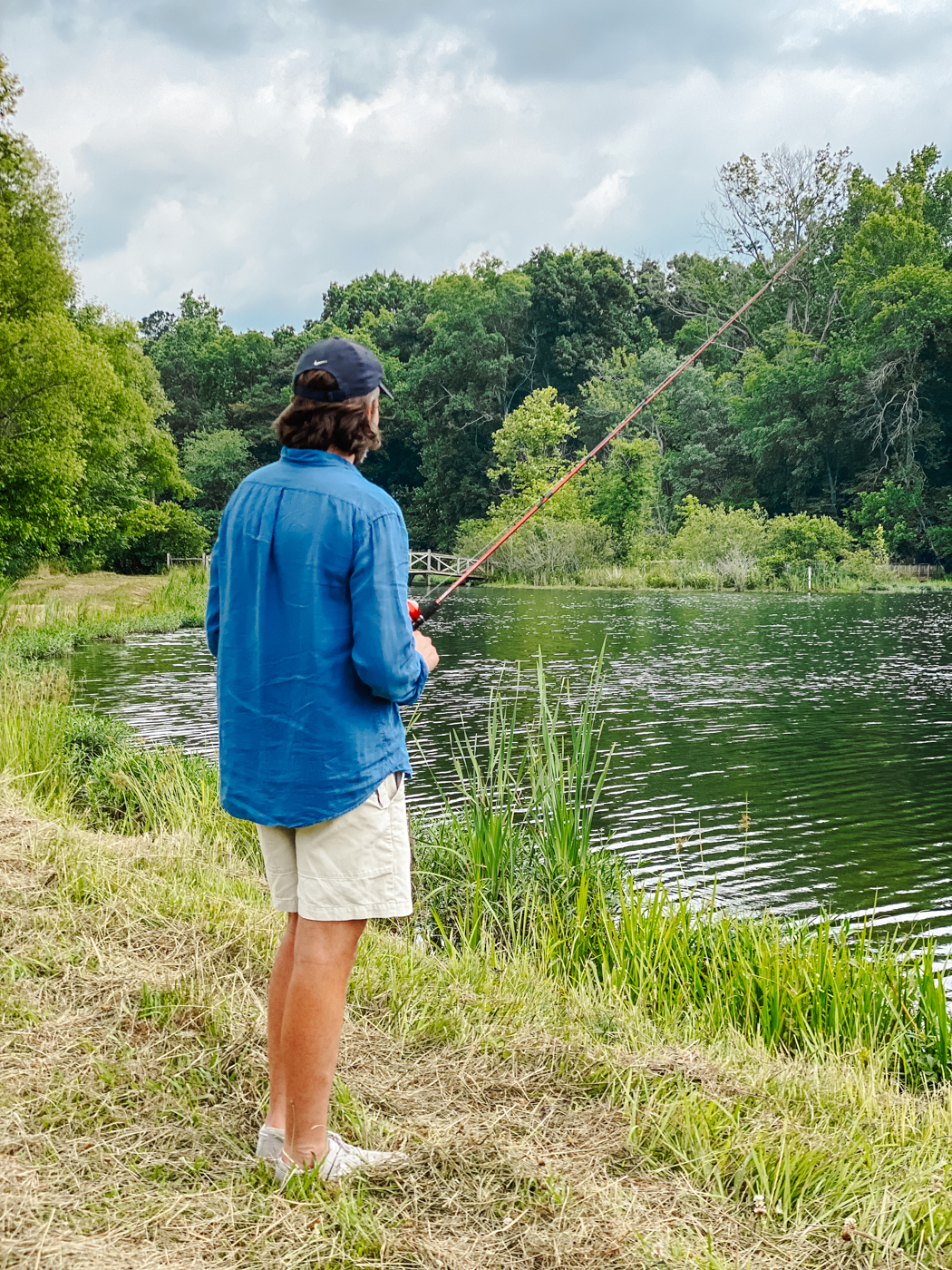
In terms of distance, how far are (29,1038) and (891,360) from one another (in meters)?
41.9

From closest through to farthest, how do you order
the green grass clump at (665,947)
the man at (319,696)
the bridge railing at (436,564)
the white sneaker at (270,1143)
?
the man at (319,696), the white sneaker at (270,1143), the green grass clump at (665,947), the bridge railing at (436,564)

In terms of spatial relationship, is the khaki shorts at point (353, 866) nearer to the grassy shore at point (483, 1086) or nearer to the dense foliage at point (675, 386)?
the grassy shore at point (483, 1086)

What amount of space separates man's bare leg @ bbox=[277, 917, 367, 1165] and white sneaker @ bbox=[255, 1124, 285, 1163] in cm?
8

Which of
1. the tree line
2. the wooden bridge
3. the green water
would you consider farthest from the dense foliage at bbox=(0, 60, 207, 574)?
the wooden bridge

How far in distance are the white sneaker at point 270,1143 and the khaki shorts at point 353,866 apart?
0.50m

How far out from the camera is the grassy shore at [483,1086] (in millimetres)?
2039

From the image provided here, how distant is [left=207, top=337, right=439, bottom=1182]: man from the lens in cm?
211

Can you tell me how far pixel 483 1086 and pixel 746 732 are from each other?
887 cm

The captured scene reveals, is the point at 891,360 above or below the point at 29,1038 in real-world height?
above

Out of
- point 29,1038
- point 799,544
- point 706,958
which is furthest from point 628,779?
point 799,544

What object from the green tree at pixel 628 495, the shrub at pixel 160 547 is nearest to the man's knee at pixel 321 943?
the shrub at pixel 160 547

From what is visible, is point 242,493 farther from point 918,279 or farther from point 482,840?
point 918,279

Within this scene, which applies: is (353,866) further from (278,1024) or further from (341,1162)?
(341,1162)

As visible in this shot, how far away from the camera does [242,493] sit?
2227 mm
